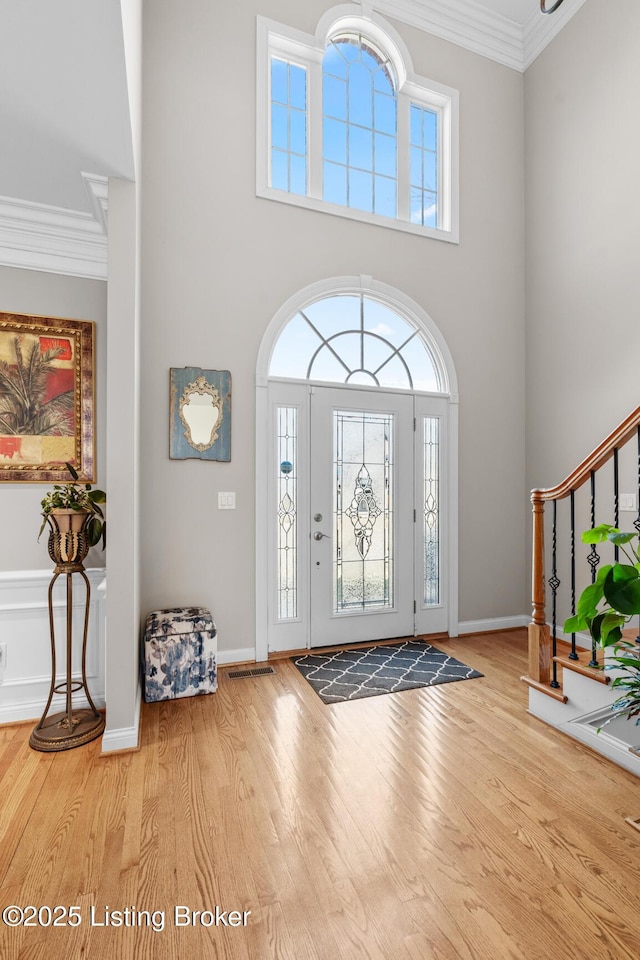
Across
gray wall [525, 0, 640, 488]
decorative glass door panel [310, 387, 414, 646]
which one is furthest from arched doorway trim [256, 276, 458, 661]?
gray wall [525, 0, 640, 488]

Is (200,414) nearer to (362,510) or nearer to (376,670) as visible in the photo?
(362,510)

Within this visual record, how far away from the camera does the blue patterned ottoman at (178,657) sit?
2.99 meters

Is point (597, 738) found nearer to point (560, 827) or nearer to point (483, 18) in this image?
point (560, 827)

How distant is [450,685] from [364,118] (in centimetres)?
460

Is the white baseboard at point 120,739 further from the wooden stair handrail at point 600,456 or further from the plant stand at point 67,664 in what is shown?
the wooden stair handrail at point 600,456

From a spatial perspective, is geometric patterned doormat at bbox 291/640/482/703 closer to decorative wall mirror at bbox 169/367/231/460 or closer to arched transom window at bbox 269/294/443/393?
decorative wall mirror at bbox 169/367/231/460

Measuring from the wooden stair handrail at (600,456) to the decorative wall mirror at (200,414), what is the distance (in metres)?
2.16

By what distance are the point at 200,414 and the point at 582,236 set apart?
3.45 m

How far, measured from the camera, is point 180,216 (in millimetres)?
3490

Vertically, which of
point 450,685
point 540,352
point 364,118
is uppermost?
point 364,118

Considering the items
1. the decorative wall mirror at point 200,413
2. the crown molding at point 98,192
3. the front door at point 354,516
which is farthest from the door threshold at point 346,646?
the crown molding at point 98,192

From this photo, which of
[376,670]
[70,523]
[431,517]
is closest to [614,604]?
[376,670]

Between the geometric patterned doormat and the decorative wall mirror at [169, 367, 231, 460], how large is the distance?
1682mm

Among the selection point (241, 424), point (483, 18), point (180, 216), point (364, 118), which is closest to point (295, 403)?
point (241, 424)
